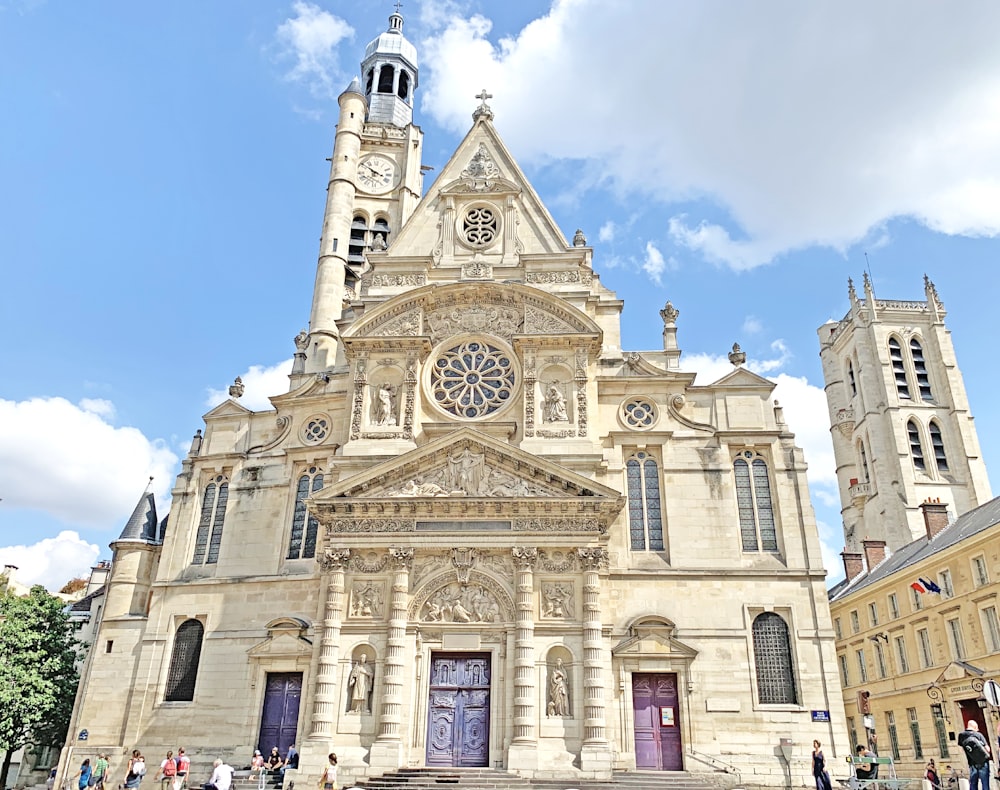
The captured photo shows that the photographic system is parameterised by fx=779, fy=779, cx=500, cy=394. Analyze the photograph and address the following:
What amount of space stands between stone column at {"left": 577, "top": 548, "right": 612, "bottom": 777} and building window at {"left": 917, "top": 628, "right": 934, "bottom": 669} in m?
17.1

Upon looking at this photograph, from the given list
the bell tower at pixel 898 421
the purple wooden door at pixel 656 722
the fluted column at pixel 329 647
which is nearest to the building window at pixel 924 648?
the purple wooden door at pixel 656 722

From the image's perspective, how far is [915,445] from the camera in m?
56.2

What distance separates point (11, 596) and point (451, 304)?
66.8 ft

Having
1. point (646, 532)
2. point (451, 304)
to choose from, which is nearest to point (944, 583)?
point (646, 532)

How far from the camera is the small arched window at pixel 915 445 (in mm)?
55312

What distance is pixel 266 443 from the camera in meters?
26.5

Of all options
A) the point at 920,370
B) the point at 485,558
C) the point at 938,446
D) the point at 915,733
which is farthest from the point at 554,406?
the point at 920,370

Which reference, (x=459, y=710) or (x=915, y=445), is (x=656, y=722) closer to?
(x=459, y=710)

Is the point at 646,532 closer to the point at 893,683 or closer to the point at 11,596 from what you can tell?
the point at 893,683

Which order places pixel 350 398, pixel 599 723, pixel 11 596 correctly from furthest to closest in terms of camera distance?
1. pixel 11 596
2. pixel 350 398
3. pixel 599 723

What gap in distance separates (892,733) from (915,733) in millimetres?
2028

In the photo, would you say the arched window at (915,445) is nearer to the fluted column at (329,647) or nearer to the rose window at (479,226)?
the rose window at (479,226)

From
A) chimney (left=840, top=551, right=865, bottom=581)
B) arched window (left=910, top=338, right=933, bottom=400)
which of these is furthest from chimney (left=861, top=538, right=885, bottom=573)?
arched window (left=910, top=338, right=933, bottom=400)

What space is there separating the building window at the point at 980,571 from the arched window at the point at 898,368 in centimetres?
3335
